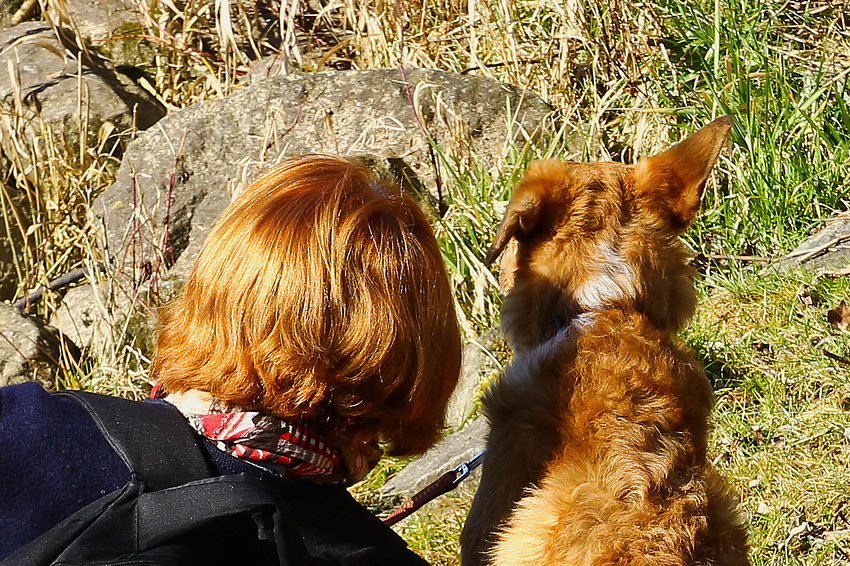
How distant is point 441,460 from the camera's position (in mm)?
4457

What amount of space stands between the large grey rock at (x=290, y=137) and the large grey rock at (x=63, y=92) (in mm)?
997

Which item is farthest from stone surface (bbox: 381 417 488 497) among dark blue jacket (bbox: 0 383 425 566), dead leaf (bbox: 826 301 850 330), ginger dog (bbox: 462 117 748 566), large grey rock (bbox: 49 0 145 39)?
large grey rock (bbox: 49 0 145 39)

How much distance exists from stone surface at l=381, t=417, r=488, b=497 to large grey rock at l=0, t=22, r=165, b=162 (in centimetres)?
387

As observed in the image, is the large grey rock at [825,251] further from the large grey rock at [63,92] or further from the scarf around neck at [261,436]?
the large grey rock at [63,92]

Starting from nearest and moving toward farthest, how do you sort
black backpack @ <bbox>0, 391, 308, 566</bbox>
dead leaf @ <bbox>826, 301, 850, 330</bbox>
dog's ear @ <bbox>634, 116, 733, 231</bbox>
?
black backpack @ <bbox>0, 391, 308, 566</bbox>
dog's ear @ <bbox>634, 116, 733, 231</bbox>
dead leaf @ <bbox>826, 301, 850, 330</bbox>

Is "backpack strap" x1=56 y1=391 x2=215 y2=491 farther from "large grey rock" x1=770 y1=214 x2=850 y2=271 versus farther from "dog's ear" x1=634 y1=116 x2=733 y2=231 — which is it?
"large grey rock" x1=770 y1=214 x2=850 y2=271

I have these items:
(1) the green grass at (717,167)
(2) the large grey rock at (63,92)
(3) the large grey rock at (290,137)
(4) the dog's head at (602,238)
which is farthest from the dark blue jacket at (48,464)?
(2) the large grey rock at (63,92)

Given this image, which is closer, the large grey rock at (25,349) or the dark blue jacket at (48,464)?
the dark blue jacket at (48,464)

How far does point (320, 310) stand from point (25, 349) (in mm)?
4276

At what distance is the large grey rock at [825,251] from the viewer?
486 cm

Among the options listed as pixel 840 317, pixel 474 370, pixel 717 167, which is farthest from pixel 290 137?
pixel 840 317

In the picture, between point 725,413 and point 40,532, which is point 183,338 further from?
point 725,413

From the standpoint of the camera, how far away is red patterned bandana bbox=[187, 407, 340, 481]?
2111 millimetres

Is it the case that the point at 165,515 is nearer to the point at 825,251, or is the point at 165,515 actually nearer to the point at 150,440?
the point at 150,440
